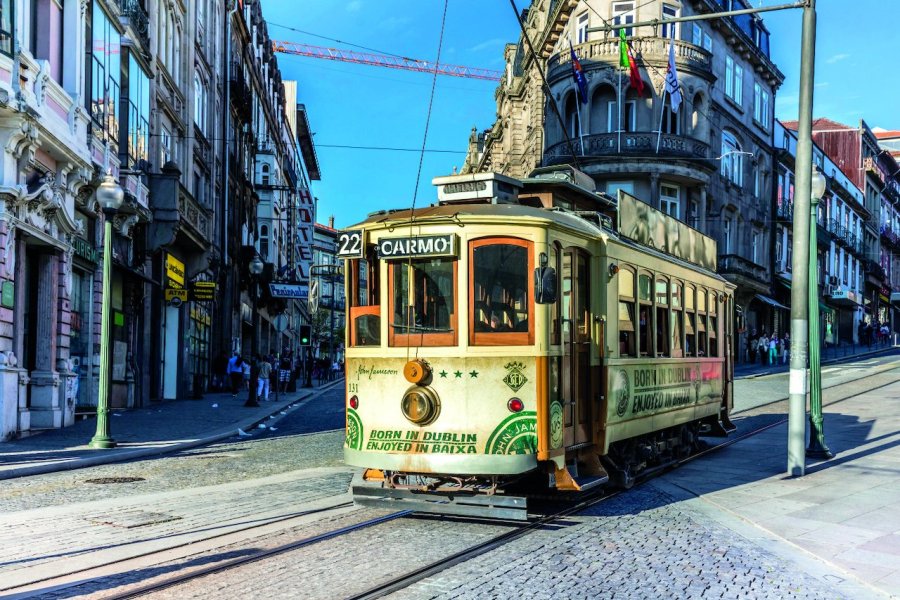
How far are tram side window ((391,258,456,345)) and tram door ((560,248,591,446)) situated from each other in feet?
3.79

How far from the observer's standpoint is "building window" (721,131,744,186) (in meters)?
47.9

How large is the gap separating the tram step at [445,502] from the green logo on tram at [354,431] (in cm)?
41

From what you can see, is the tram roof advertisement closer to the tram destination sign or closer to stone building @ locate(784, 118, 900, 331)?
the tram destination sign

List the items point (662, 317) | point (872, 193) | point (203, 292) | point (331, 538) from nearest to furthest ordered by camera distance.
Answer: point (331, 538), point (662, 317), point (203, 292), point (872, 193)

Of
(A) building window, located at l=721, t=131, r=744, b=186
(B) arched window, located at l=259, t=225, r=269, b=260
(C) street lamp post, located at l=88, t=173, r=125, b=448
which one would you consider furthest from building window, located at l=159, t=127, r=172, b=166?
(A) building window, located at l=721, t=131, r=744, b=186

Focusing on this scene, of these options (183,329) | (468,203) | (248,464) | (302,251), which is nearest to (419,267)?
(468,203)

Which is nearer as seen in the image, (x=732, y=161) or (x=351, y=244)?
(x=351, y=244)

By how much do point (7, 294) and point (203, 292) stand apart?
43.2 feet

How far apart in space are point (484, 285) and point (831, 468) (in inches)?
294

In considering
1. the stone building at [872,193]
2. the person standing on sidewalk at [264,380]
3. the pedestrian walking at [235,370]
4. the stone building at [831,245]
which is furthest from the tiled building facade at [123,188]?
the stone building at [872,193]

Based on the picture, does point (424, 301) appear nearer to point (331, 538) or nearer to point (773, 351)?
point (331, 538)

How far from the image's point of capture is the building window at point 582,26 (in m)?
42.3

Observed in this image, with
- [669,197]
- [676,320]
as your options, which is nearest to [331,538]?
[676,320]

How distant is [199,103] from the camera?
1382 inches
